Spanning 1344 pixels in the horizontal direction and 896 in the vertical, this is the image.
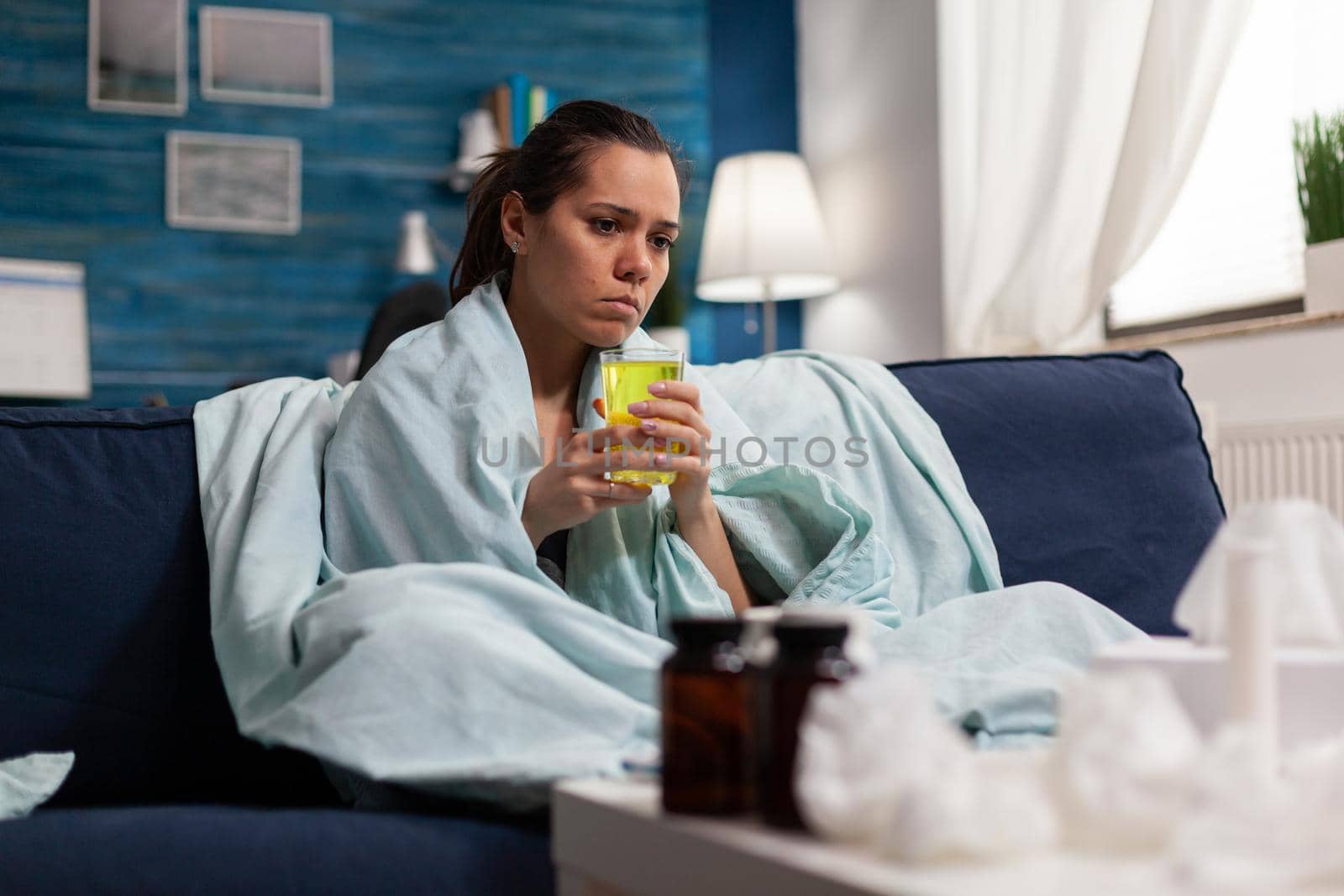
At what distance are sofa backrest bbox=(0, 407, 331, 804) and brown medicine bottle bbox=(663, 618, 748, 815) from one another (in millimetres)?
806

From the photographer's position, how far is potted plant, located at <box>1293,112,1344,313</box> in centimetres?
269

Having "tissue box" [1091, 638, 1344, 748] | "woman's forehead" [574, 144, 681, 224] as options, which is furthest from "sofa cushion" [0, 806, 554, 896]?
"woman's forehead" [574, 144, 681, 224]

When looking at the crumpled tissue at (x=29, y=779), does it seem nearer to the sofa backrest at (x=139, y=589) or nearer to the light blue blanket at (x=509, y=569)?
the sofa backrest at (x=139, y=589)

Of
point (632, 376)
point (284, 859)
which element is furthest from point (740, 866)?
point (632, 376)

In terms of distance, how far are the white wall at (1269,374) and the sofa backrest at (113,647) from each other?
212 cm

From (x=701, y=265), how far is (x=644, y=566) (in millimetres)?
2762

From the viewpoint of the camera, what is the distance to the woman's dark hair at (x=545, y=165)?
183 cm

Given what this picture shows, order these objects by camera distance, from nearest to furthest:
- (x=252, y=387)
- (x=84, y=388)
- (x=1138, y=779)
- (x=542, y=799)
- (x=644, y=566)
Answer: (x=1138, y=779) < (x=542, y=799) < (x=644, y=566) < (x=252, y=387) < (x=84, y=388)

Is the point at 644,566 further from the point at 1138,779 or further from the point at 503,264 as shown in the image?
the point at 1138,779

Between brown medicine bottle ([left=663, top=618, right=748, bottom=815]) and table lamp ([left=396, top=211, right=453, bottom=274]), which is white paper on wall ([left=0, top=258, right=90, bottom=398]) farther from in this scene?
brown medicine bottle ([left=663, top=618, right=748, bottom=815])

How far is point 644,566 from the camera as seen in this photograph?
66.4 inches

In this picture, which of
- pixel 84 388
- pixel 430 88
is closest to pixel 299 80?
pixel 430 88

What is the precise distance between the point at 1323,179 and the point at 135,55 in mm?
3502

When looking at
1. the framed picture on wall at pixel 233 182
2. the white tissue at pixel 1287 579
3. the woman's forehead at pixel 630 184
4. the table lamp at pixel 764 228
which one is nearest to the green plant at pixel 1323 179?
the woman's forehead at pixel 630 184
